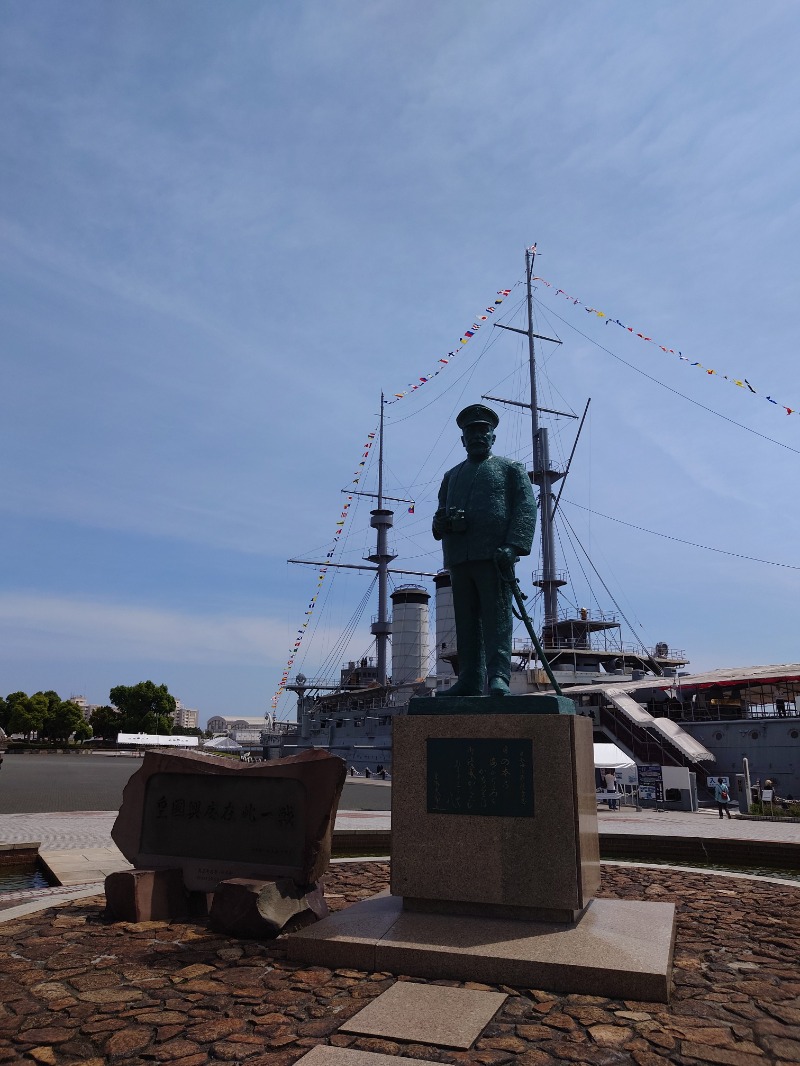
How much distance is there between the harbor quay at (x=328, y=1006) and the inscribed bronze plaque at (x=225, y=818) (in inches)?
24.0

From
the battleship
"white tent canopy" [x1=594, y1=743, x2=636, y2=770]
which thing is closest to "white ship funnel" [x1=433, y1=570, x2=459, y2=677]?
the battleship

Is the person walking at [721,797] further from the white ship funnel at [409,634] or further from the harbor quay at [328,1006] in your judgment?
the white ship funnel at [409,634]

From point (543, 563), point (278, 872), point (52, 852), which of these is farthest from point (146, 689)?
point (278, 872)

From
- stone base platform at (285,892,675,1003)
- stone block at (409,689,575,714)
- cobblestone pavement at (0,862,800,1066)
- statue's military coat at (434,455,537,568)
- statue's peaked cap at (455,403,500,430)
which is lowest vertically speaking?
cobblestone pavement at (0,862,800,1066)

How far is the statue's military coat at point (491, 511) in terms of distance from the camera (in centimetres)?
639

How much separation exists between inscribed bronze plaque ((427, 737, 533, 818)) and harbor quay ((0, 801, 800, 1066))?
1.29 m

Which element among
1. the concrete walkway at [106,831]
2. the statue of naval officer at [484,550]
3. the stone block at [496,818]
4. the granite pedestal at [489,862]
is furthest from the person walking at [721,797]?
the statue of naval officer at [484,550]

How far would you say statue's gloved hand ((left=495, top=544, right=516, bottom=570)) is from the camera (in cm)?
627

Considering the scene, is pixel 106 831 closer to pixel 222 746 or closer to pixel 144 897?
pixel 144 897

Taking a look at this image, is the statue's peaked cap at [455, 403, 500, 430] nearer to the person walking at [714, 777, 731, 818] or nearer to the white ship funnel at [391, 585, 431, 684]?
the person walking at [714, 777, 731, 818]

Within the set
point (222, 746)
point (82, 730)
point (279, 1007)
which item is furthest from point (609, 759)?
point (82, 730)

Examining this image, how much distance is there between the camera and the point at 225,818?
19.4 ft

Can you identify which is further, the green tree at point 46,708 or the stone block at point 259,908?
the green tree at point 46,708

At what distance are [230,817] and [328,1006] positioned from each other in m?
2.17
